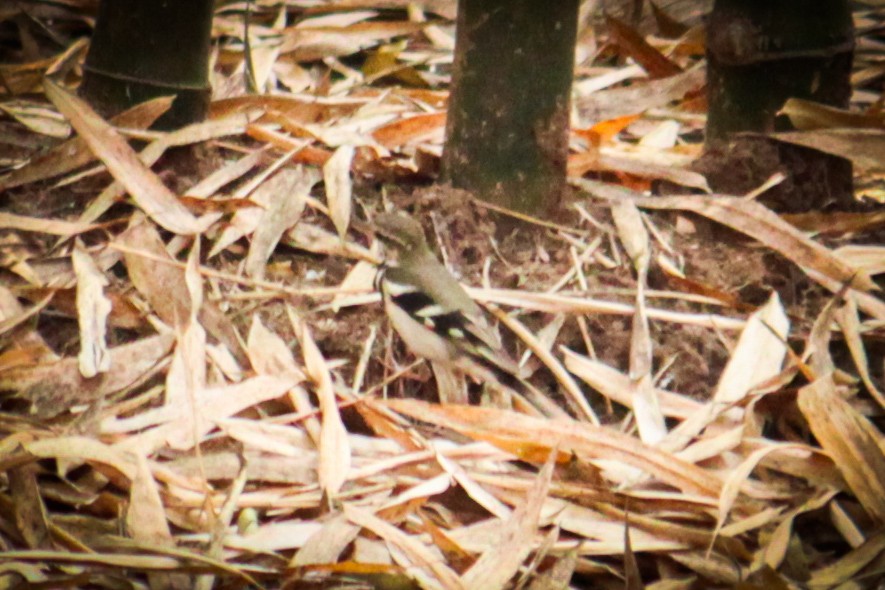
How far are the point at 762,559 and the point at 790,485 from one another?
11.0 inches

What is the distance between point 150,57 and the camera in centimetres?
300

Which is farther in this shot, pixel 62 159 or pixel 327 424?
pixel 62 159

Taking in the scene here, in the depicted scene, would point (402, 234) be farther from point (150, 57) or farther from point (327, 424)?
point (150, 57)

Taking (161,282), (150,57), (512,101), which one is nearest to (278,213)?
(161,282)

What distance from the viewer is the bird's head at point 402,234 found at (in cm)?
270

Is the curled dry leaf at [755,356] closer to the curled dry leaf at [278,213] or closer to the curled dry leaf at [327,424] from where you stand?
the curled dry leaf at [327,424]

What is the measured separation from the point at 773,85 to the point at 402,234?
3.52 feet

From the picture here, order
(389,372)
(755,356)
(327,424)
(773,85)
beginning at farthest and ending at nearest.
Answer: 1. (773,85)
2. (389,372)
3. (755,356)
4. (327,424)

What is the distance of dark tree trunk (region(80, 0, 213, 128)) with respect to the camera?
2943 millimetres

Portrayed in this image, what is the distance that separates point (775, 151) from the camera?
2924mm

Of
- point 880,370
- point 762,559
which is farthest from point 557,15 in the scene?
point 762,559

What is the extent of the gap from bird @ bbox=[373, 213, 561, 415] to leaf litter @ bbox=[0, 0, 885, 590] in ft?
0.28

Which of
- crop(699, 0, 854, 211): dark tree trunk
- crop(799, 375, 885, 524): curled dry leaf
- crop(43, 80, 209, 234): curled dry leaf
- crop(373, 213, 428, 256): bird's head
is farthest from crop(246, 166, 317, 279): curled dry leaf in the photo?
crop(799, 375, 885, 524): curled dry leaf

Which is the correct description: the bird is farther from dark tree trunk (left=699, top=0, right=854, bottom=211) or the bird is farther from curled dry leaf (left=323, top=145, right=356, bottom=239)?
dark tree trunk (left=699, top=0, right=854, bottom=211)
